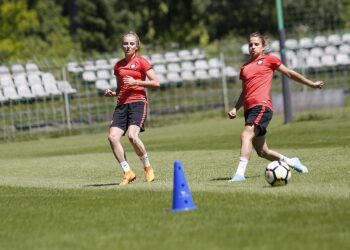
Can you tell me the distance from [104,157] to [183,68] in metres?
16.6

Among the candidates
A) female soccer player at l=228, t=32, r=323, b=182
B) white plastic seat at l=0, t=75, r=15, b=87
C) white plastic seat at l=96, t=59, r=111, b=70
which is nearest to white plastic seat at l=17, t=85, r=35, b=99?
white plastic seat at l=0, t=75, r=15, b=87

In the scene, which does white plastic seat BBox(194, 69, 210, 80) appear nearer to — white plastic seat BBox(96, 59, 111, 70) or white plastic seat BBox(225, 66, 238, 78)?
white plastic seat BBox(225, 66, 238, 78)

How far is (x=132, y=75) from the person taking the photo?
13844 mm

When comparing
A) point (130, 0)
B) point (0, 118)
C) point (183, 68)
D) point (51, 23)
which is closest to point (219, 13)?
point (130, 0)

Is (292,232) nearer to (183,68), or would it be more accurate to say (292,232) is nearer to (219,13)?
(183,68)

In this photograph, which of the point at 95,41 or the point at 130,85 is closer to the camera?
the point at 130,85

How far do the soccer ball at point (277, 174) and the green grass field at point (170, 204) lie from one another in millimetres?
143

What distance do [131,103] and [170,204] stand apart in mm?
3448

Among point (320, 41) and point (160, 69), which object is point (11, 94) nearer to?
point (160, 69)

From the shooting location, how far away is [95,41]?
59500mm

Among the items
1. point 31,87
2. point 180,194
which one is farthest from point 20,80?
point 180,194

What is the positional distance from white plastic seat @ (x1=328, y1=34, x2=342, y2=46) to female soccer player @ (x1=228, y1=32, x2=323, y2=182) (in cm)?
2471

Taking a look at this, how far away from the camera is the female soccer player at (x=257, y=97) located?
13.0 meters

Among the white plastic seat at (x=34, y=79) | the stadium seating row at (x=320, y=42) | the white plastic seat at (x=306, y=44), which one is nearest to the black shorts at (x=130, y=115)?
the white plastic seat at (x=34, y=79)
